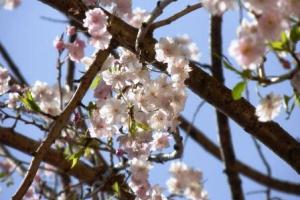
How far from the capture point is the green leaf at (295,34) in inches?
36.8

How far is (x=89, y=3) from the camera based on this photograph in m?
1.45

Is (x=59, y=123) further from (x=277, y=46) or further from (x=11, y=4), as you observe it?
(x=11, y=4)

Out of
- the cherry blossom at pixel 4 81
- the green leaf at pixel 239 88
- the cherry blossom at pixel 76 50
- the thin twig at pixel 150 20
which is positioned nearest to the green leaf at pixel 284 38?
the green leaf at pixel 239 88

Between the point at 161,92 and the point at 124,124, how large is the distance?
154mm

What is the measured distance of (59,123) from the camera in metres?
1.39

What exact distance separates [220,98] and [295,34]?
473 mm

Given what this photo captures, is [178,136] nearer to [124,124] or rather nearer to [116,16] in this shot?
[124,124]

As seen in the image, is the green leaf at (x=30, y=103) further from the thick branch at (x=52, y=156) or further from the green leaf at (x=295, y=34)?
the green leaf at (x=295, y=34)

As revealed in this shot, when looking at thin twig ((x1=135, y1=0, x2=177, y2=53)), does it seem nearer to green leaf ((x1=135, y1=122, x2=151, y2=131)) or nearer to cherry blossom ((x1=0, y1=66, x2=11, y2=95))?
green leaf ((x1=135, y1=122, x2=151, y2=131))

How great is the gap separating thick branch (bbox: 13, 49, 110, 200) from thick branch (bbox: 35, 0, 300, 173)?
98 mm

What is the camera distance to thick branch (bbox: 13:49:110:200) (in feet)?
4.43

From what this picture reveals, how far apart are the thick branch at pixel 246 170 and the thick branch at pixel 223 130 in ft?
0.52

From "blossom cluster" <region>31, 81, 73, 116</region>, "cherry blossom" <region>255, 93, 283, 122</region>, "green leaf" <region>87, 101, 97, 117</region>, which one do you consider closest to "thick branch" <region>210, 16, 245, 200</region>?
"blossom cluster" <region>31, 81, 73, 116</region>

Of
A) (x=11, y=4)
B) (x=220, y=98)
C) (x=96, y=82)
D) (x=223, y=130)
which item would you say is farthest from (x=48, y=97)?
(x=220, y=98)
